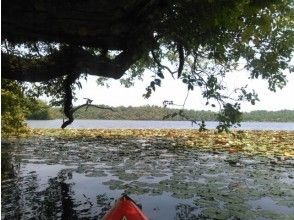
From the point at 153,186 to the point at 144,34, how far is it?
4219 mm

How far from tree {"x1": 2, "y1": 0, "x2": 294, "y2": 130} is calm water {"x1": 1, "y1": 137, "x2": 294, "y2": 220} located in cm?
193

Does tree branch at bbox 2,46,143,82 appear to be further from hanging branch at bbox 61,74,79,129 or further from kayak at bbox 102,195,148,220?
kayak at bbox 102,195,148,220

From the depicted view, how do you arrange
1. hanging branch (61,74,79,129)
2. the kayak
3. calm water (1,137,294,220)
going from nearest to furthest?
the kayak, calm water (1,137,294,220), hanging branch (61,74,79,129)

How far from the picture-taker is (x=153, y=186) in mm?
9352

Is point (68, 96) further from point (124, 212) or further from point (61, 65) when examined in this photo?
point (124, 212)

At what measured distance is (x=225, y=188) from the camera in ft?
29.8

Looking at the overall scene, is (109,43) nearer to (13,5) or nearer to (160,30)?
(160,30)

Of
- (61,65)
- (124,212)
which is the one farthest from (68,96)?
(124,212)

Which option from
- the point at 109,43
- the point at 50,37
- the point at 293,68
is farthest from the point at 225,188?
the point at 50,37

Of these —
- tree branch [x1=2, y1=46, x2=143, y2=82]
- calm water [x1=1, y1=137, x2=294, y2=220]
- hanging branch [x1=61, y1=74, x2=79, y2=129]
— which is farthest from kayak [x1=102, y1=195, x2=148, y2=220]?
hanging branch [x1=61, y1=74, x2=79, y2=129]

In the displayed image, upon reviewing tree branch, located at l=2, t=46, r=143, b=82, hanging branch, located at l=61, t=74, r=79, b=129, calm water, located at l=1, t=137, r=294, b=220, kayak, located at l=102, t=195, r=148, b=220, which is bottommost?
calm water, located at l=1, t=137, r=294, b=220

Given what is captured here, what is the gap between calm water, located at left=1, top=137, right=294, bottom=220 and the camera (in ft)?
23.9

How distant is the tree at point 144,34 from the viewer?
625 cm

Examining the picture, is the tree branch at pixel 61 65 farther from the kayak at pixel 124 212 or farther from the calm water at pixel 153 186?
the kayak at pixel 124 212
